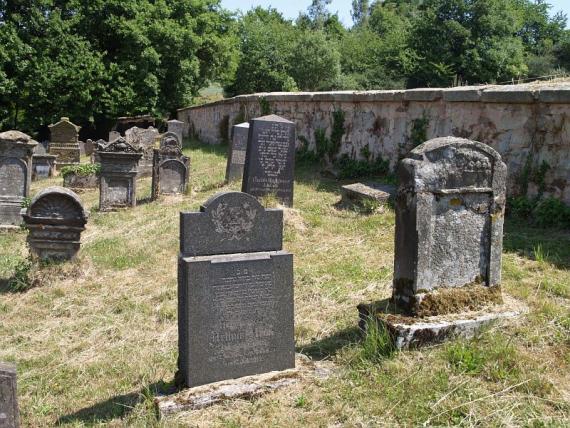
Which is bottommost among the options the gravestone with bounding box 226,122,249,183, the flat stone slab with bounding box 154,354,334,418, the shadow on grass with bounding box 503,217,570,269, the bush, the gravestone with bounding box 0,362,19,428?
the flat stone slab with bounding box 154,354,334,418

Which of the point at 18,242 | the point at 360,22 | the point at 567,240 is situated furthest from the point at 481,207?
the point at 360,22

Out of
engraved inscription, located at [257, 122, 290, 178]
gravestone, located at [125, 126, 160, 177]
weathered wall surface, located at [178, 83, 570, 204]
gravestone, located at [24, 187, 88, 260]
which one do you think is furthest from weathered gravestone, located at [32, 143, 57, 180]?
gravestone, located at [24, 187, 88, 260]

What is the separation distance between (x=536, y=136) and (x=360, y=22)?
62.9 m

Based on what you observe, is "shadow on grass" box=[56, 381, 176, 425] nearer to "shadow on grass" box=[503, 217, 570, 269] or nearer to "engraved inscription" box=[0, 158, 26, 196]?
"shadow on grass" box=[503, 217, 570, 269]

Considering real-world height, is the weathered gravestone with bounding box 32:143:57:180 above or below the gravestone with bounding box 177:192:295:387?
above

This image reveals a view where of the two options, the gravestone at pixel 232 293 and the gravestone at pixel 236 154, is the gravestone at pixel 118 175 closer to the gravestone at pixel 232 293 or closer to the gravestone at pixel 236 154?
the gravestone at pixel 236 154

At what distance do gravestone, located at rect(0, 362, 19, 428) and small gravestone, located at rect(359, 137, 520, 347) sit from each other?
2.50 m

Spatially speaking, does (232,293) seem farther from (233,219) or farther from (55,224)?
(55,224)

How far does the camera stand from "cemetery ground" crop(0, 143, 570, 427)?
3.62m

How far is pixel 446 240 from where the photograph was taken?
14.5 ft

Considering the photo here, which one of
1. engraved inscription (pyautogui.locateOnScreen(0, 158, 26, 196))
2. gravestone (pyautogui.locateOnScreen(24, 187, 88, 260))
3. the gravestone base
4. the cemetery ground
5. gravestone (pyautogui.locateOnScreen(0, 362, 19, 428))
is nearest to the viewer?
gravestone (pyautogui.locateOnScreen(0, 362, 19, 428))

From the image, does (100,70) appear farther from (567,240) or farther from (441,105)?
(567,240)

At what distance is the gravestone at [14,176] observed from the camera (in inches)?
401

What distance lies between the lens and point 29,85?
80.5 ft
